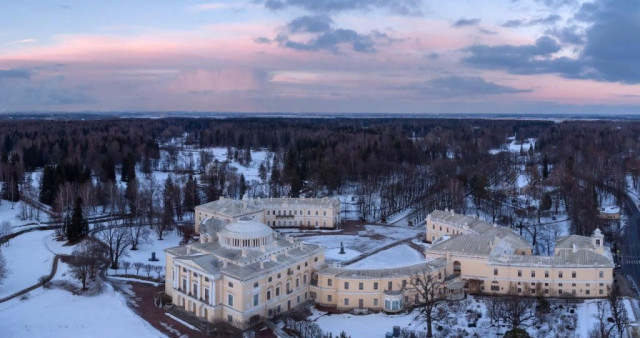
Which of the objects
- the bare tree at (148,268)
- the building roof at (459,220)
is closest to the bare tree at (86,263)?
the bare tree at (148,268)

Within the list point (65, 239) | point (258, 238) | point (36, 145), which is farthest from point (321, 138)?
point (258, 238)

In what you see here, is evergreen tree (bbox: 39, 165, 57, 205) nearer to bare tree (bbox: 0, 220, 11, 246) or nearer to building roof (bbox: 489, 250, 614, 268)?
bare tree (bbox: 0, 220, 11, 246)

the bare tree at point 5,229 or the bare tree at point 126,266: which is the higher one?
the bare tree at point 5,229

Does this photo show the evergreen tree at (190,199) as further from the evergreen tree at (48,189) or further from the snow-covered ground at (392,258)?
the snow-covered ground at (392,258)

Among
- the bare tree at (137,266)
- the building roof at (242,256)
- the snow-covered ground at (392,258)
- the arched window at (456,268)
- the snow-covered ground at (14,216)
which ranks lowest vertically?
the bare tree at (137,266)

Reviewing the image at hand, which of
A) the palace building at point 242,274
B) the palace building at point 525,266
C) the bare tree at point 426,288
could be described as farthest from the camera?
the palace building at point 525,266

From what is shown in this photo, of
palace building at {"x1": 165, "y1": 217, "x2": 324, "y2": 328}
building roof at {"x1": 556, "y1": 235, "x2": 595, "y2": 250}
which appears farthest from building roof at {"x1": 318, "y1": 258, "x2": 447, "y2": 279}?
building roof at {"x1": 556, "y1": 235, "x2": 595, "y2": 250}
